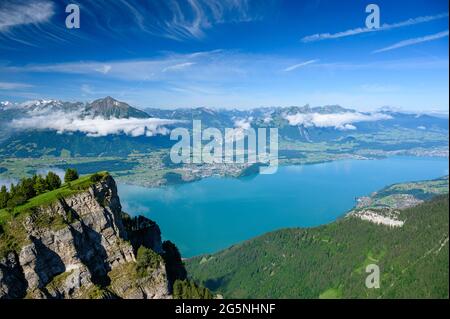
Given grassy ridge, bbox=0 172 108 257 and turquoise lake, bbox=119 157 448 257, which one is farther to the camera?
turquoise lake, bbox=119 157 448 257

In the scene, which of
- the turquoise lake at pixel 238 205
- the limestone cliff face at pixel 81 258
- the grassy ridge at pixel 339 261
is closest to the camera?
the limestone cliff face at pixel 81 258

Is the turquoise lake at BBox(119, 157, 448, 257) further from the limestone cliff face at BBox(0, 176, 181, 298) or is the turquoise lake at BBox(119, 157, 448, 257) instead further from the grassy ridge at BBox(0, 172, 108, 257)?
the grassy ridge at BBox(0, 172, 108, 257)

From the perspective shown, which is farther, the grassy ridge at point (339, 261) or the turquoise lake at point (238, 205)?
the turquoise lake at point (238, 205)

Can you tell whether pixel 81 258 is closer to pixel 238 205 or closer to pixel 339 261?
pixel 339 261

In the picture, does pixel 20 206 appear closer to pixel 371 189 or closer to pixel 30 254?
pixel 30 254

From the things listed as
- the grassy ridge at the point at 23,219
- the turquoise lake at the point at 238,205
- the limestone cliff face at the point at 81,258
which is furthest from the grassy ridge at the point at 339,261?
the grassy ridge at the point at 23,219

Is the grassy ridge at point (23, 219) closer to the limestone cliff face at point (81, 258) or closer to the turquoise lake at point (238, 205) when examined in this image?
the limestone cliff face at point (81, 258)

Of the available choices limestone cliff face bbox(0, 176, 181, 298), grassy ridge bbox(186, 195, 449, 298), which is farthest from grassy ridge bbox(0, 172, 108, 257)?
grassy ridge bbox(186, 195, 449, 298)
